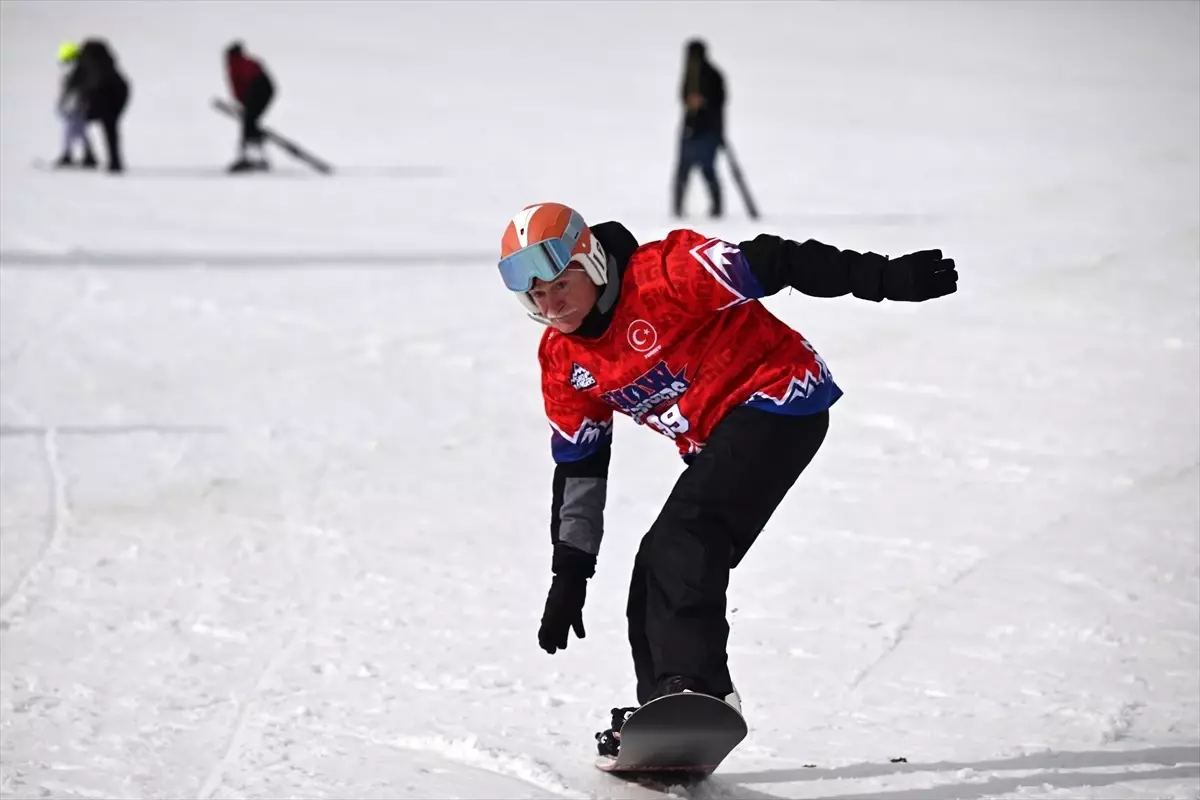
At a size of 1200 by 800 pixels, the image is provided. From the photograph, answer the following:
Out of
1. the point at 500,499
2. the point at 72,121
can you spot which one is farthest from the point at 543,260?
the point at 72,121

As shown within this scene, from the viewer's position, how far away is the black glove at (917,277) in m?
3.50

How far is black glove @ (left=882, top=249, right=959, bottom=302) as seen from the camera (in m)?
3.50

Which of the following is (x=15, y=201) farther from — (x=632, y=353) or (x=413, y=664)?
(x=632, y=353)

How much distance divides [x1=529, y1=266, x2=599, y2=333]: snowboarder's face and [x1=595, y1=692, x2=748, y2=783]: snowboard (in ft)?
3.28

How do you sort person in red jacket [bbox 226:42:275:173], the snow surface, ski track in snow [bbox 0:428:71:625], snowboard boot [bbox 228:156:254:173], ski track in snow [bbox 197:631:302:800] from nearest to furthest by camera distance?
ski track in snow [bbox 197:631:302:800] < the snow surface < ski track in snow [bbox 0:428:71:625] < snowboard boot [bbox 228:156:254:173] < person in red jacket [bbox 226:42:275:173]

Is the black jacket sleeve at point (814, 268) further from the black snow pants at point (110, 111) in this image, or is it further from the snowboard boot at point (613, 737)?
the black snow pants at point (110, 111)

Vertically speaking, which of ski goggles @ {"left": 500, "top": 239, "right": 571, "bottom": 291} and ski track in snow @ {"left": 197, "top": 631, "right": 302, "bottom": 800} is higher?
ski goggles @ {"left": 500, "top": 239, "right": 571, "bottom": 291}

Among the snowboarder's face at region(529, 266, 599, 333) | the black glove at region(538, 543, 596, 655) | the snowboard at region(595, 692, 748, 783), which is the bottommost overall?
the snowboard at region(595, 692, 748, 783)

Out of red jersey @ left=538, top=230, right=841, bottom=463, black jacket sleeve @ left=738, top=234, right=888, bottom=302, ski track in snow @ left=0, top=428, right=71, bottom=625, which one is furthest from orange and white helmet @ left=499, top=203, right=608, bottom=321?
ski track in snow @ left=0, top=428, right=71, bottom=625

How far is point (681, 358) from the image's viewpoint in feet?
12.8

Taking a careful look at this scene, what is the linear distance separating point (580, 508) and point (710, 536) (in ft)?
1.44

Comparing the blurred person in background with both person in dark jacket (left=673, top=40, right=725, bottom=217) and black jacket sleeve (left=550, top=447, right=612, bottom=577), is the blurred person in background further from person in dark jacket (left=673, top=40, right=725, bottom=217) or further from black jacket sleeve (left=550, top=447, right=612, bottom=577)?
black jacket sleeve (left=550, top=447, right=612, bottom=577)

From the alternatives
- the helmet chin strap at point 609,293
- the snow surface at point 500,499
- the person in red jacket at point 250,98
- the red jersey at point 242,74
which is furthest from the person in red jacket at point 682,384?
the red jersey at point 242,74

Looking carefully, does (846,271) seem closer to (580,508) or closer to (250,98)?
(580,508)
